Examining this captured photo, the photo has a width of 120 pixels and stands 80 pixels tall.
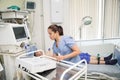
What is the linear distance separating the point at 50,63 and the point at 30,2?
1.62 metres

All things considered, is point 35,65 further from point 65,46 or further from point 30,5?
point 30,5

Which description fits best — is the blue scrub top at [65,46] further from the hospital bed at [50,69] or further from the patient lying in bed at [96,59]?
the patient lying in bed at [96,59]

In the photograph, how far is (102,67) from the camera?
111 inches

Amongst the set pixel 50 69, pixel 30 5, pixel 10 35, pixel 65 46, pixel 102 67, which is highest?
pixel 30 5

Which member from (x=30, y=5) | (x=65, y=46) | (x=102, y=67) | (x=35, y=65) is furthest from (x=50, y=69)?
(x=30, y=5)

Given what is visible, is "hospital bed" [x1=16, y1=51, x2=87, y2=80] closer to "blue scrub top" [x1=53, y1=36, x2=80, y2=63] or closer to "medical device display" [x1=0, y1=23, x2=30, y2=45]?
"blue scrub top" [x1=53, y1=36, x2=80, y2=63]

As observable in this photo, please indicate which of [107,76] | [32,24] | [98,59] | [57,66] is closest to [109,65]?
[98,59]

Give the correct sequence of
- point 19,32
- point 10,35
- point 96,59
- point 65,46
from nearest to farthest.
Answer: point 65,46 < point 10,35 < point 19,32 < point 96,59

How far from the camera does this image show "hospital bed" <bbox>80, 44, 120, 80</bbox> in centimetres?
257

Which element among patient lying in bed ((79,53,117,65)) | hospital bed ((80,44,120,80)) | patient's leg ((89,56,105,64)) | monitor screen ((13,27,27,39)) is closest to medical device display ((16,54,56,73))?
monitor screen ((13,27,27,39))

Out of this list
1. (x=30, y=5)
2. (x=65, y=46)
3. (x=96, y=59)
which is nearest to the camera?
(x=65, y=46)

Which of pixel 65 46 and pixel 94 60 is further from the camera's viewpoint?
pixel 94 60

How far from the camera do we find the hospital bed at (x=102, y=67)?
2570 millimetres

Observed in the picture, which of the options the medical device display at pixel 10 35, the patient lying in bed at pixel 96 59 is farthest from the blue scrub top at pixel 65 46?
the patient lying in bed at pixel 96 59
